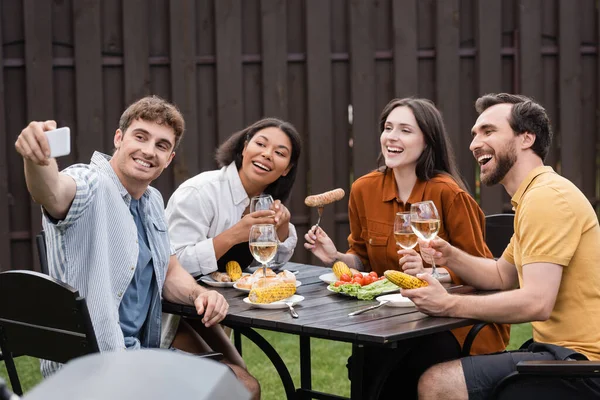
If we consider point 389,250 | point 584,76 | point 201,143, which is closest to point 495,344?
point 389,250

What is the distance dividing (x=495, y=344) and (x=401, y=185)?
2.91 ft

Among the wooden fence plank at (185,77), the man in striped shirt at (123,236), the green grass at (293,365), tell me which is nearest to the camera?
the man in striped shirt at (123,236)

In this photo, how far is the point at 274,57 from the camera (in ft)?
22.8

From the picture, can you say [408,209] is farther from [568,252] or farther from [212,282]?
[568,252]

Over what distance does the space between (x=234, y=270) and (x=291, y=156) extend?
0.80m

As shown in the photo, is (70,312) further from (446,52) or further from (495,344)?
(446,52)

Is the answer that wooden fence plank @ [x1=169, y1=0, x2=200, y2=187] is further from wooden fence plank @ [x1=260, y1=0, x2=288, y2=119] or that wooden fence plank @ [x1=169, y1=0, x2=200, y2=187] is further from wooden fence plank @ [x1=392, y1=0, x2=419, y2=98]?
wooden fence plank @ [x1=392, y1=0, x2=419, y2=98]

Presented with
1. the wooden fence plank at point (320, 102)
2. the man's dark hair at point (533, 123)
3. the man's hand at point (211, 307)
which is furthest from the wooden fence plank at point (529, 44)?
the man's hand at point (211, 307)

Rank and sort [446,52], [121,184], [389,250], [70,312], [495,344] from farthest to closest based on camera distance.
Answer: [446,52]
[389,250]
[495,344]
[121,184]
[70,312]

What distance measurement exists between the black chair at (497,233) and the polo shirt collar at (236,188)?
1.26 metres

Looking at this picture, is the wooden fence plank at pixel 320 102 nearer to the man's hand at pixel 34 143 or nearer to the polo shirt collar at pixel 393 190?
the polo shirt collar at pixel 393 190

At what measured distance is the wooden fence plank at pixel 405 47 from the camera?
707 cm

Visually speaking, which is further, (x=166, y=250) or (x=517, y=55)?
(x=517, y=55)

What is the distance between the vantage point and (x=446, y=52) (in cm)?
718
